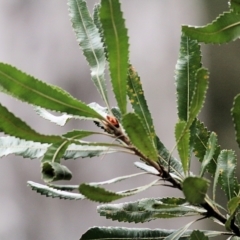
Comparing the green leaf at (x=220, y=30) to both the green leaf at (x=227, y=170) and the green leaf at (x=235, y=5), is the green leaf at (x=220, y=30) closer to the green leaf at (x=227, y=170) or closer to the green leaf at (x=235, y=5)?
the green leaf at (x=235, y=5)

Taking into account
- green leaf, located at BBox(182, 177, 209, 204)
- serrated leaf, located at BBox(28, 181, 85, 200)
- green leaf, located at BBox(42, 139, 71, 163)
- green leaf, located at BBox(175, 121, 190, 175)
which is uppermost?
green leaf, located at BBox(42, 139, 71, 163)

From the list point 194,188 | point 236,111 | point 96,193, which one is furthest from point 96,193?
point 236,111

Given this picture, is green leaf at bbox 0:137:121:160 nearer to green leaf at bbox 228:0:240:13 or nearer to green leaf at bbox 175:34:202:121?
green leaf at bbox 175:34:202:121

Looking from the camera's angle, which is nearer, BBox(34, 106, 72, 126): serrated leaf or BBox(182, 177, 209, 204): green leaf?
BBox(182, 177, 209, 204): green leaf

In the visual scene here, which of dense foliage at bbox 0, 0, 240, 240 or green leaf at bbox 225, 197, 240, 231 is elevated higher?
dense foliage at bbox 0, 0, 240, 240

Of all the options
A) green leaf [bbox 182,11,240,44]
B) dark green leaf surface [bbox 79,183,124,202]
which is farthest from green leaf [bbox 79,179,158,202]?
green leaf [bbox 182,11,240,44]

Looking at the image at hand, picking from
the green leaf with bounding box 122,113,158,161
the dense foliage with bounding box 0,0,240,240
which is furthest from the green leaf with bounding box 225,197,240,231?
the green leaf with bounding box 122,113,158,161

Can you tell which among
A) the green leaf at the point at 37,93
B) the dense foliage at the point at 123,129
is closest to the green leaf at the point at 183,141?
the dense foliage at the point at 123,129

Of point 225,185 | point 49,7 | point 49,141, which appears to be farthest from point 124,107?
point 49,7
